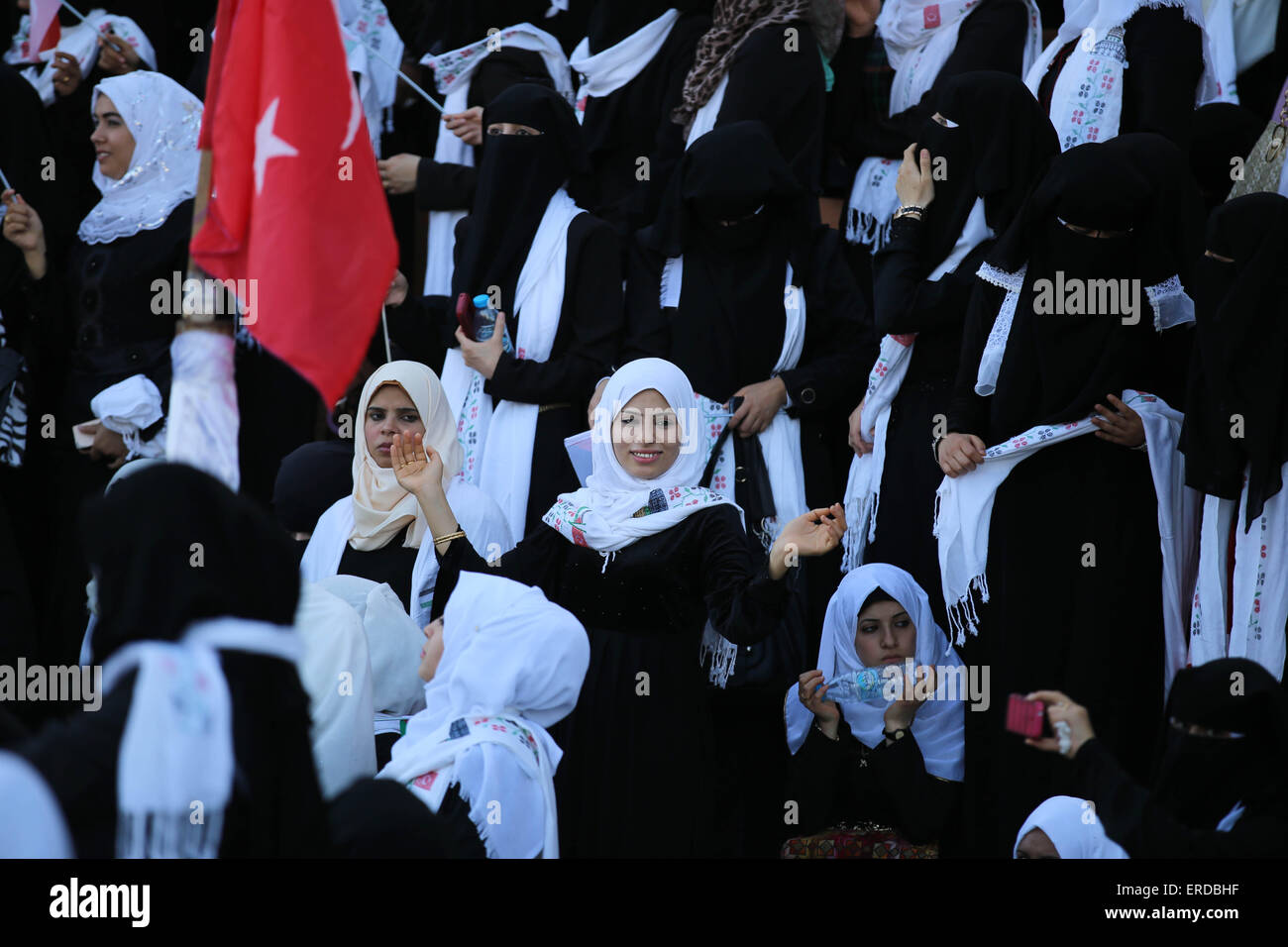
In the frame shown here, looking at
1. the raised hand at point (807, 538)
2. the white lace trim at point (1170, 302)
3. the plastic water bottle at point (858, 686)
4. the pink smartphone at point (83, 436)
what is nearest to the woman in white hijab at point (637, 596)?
the raised hand at point (807, 538)

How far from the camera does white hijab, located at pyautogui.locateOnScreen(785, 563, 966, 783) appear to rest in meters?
4.67

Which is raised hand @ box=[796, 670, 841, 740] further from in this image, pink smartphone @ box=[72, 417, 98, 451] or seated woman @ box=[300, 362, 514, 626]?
pink smartphone @ box=[72, 417, 98, 451]

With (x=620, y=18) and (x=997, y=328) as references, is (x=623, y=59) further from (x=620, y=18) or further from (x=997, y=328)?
(x=997, y=328)

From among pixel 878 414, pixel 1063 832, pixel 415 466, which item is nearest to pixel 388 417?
pixel 415 466

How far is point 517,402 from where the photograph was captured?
5.40m

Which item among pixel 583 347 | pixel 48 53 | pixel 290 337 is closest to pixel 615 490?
pixel 583 347

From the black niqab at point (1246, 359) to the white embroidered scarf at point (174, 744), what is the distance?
2759mm

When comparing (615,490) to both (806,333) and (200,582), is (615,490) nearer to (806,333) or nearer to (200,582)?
(806,333)

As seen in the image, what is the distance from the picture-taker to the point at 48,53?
6.98 m

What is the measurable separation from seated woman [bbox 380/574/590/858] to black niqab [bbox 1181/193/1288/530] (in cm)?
177

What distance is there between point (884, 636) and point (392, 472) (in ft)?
5.17

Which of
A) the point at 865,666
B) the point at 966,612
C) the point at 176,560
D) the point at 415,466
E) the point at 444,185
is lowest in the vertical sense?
the point at 865,666

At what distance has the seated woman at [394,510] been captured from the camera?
4.92 metres

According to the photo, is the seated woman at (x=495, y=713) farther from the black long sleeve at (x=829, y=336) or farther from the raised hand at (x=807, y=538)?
the black long sleeve at (x=829, y=336)
